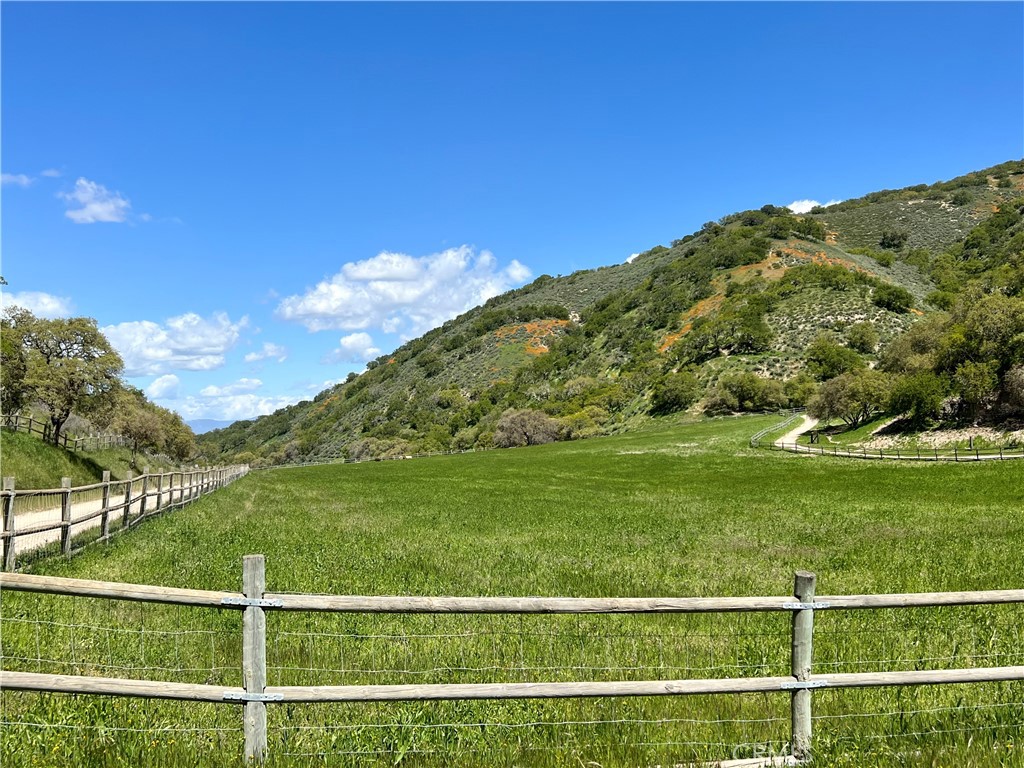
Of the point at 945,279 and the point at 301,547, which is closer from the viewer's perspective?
the point at 301,547

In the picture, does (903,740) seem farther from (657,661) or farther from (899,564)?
(899,564)

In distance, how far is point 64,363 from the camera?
51.1 meters

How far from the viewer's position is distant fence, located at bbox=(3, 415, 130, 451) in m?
43.8

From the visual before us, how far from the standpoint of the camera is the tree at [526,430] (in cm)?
11656

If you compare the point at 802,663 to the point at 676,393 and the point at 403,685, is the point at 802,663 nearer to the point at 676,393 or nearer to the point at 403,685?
the point at 403,685

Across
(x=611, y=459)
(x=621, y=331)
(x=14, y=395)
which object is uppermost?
(x=621, y=331)

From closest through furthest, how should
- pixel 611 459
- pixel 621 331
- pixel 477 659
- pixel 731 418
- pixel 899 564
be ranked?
1. pixel 477 659
2. pixel 899 564
3. pixel 611 459
4. pixel 731 418
5. pixel 621 331

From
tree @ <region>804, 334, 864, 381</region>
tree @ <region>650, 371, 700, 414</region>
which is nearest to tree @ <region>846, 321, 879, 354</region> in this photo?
tree @ <region>804, 334, 864, 381</region>

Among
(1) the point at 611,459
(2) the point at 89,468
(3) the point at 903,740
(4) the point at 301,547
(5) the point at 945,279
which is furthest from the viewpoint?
(5) the point at 945,279

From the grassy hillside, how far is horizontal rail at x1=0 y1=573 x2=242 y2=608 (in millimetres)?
30537

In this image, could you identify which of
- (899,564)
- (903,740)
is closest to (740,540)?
(899,564)

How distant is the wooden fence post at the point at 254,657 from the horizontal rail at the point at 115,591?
165 millimetres

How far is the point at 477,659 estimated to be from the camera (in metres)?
8.00

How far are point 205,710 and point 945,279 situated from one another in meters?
158
